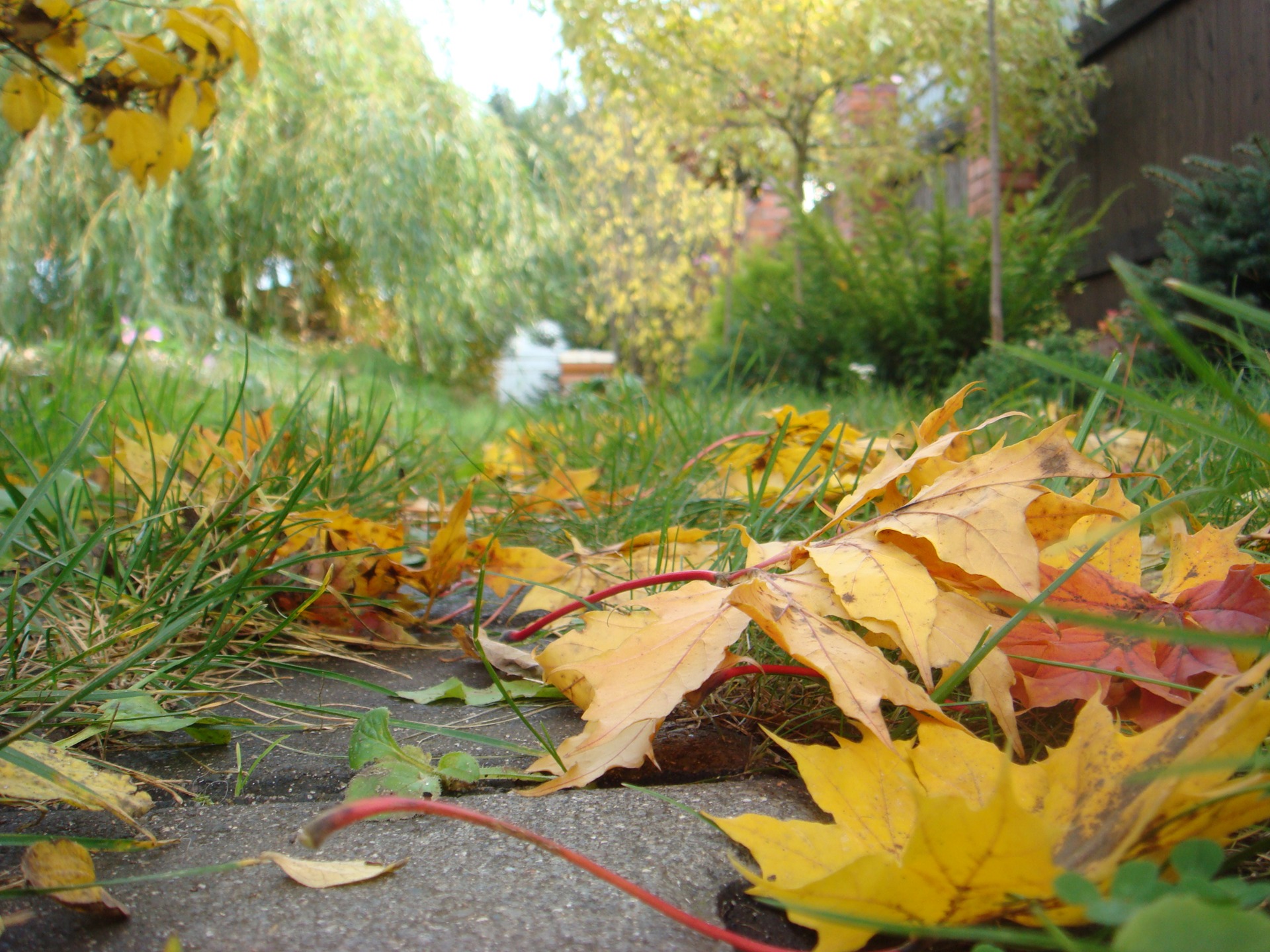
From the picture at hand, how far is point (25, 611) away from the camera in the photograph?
0.95 metres

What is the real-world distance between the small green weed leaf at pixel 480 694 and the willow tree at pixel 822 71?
167 inches

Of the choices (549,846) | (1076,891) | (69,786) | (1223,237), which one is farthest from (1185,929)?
(1223,237)

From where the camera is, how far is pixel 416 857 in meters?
0.57

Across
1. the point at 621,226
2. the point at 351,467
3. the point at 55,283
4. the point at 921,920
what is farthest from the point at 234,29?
the point at 621,226

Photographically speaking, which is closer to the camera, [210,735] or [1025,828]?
[1025,828]

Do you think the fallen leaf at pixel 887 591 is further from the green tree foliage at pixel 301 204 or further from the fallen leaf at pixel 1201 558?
the green tree foliage at pixel 301 204

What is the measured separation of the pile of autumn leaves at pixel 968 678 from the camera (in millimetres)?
423

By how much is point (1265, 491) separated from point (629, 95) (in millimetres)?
6231

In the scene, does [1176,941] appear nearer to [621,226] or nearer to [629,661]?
[629,661]

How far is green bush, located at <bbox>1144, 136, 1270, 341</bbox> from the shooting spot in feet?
7.80

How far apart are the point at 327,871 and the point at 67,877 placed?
0.14 m

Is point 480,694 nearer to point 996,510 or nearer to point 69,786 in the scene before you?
point 69,786

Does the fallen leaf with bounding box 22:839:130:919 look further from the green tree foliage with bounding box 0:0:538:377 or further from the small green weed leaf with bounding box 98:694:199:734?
the green tree foliage with bounding box 0:0:538:377

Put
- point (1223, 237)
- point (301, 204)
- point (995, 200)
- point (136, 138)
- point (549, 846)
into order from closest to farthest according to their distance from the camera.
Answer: point (549, 846) < point (136, 138) < point (1223, 237) < point (995, 200) < point (301, 204)
